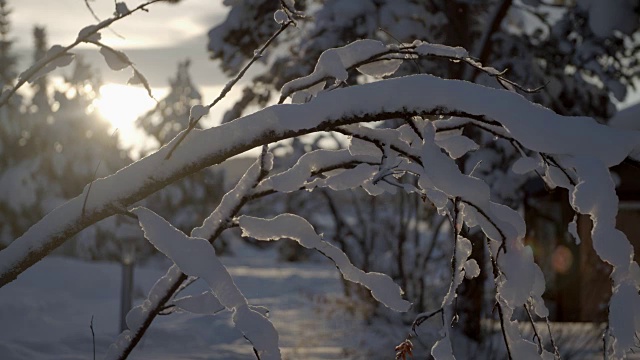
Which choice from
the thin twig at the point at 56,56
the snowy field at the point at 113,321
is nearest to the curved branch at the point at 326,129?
the thin twig at the point at 56,56

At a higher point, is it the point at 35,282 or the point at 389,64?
the point at 35,282

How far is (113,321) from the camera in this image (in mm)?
10938

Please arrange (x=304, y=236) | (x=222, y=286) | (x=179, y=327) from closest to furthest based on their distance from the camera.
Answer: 1. (x=222, y=286)
2. (x=304, y=236)
3. (x=179, y=327)

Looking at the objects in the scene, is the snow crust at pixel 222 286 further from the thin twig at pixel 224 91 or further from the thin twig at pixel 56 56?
the thin twig at pixel 56 56

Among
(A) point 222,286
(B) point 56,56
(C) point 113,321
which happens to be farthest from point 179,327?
(A) point 222,286

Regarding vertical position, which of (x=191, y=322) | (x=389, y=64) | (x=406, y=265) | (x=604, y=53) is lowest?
(x=406, y=265)

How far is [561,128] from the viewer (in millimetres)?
1835

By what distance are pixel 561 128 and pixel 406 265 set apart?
1050 centimetres

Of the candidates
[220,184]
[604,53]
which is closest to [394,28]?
[604,53]

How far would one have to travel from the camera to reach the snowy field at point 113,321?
24.3ft

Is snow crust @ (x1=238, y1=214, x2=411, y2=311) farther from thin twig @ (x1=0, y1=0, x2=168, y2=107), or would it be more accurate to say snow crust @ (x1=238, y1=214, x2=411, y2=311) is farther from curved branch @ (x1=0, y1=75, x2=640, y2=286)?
thin twig @ (x1=0, y1=0, x2=168, y2=107)

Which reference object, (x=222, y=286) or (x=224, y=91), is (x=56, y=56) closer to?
(x=224, y=91)

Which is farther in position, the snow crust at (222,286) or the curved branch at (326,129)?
the snow crust at (222,286)

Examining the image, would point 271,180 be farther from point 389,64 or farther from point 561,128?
point 561,128
